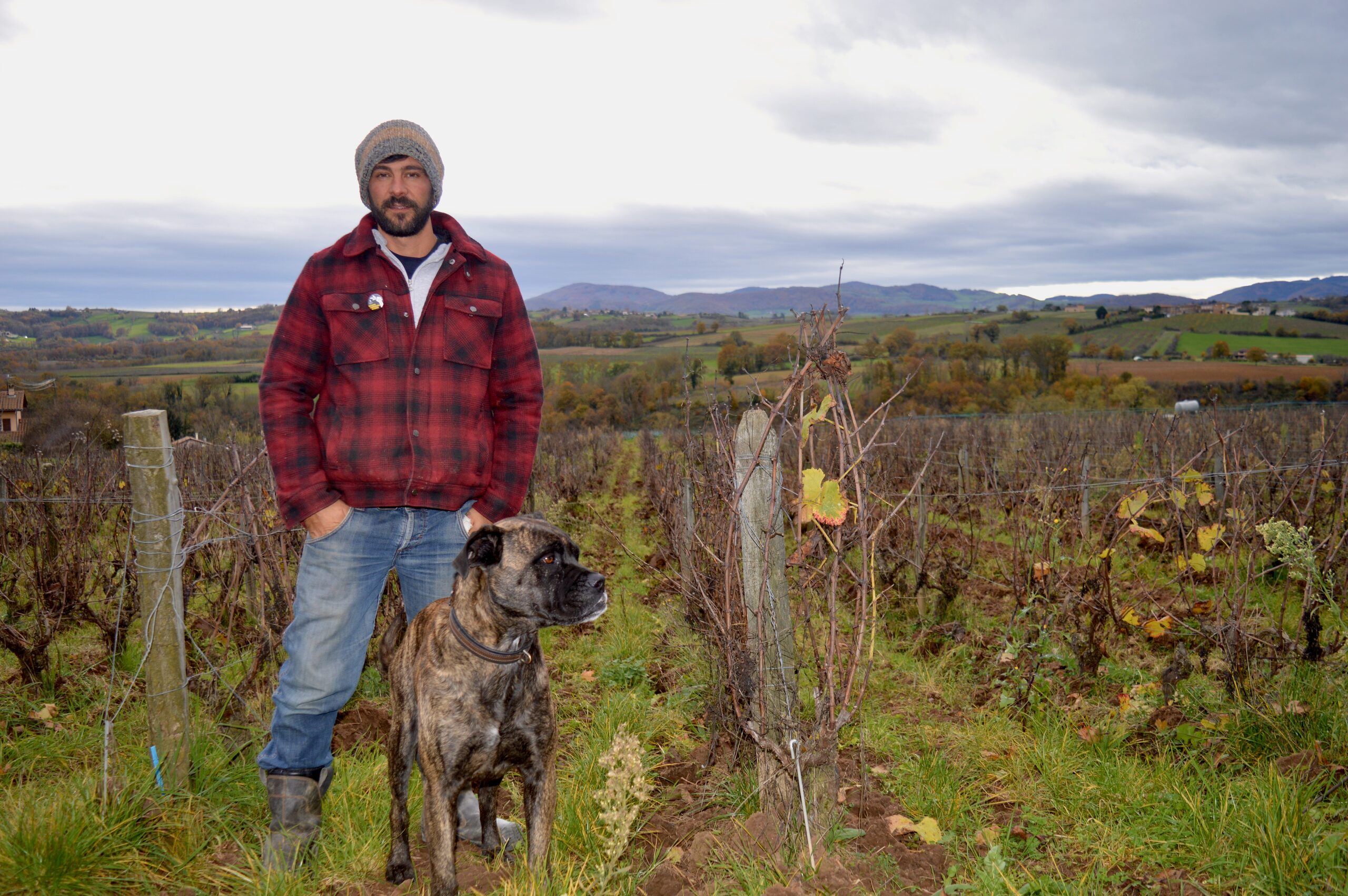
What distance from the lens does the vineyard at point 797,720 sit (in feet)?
8.32

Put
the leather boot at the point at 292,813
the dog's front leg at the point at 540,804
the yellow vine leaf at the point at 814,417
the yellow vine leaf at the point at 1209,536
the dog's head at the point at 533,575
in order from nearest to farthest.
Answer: the yellow vine leaf at the point at 814,417 < the dog's head at the point at 533,575 < the dog's front leg at the point at 540,804 < the leather boot at the point at 292,813 < the yellow vine leaf at the point at 1209,536

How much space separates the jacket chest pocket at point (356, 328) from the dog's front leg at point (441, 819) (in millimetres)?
1343

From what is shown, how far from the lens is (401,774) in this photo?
2.82m

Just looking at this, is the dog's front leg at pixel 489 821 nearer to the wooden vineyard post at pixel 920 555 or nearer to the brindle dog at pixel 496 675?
the brindle dog at pixel 496 675

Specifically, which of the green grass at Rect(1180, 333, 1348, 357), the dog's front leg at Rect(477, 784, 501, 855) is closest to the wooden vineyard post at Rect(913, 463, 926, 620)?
the dog's front leg at Rect(477, 784, 501, 855)

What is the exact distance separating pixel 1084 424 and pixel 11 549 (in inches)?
793

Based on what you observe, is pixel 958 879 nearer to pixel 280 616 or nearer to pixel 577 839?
pixel 577 839

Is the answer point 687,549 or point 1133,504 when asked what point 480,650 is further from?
point 1133,504

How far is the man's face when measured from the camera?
2.84 metres

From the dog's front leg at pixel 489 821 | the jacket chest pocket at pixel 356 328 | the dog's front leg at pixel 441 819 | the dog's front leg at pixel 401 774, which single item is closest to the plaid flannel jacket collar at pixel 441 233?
the jacket chest pocket at pixel 356 328

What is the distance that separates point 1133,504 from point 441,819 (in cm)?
353

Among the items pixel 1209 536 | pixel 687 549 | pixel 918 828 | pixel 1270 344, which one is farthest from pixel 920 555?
pixel 1270 344

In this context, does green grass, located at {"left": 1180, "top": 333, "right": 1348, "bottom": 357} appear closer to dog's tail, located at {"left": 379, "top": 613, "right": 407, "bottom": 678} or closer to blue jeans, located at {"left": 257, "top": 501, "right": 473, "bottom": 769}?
dog's tail, located at {"left": 379, "top": 613, "right": 407, "bottom": 678}

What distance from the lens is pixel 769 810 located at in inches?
106
